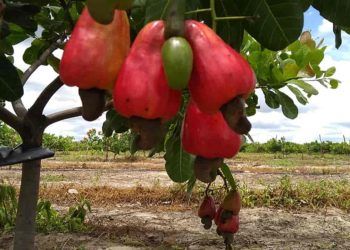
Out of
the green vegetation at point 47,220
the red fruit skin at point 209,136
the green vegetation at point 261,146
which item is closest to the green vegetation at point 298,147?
the green vegetation at point 261,146

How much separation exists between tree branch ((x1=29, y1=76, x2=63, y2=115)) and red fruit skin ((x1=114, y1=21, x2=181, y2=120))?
1.55m

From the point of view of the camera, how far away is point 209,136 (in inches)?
21.4

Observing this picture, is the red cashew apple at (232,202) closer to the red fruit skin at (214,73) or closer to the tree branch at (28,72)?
the tree branch at (28,72)

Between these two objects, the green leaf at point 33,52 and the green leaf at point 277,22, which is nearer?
the green leaf at point 277,22

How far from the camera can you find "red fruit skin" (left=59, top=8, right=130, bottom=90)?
20.2 inches

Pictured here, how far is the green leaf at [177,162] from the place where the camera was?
1.76 meters

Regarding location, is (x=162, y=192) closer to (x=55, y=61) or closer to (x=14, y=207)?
(x=14, y=207)

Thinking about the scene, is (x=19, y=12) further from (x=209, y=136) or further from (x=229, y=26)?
(x=209, y=136)

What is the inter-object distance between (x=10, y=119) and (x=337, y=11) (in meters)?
1.39

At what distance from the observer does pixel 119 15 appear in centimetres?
57

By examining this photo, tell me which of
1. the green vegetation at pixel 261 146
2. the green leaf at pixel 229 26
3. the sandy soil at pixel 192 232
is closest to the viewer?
the green leaf at pixel 229 26

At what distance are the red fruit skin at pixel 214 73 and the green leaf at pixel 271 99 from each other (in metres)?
1.60

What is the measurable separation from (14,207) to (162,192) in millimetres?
2212

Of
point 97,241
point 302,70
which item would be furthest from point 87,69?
point 97,241
